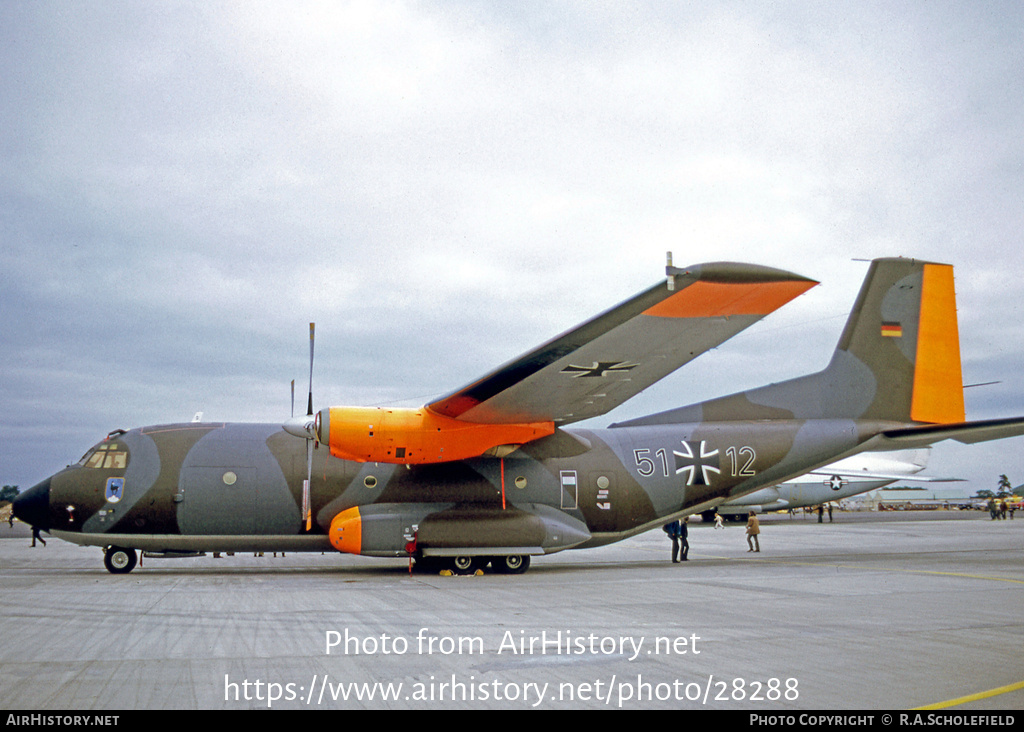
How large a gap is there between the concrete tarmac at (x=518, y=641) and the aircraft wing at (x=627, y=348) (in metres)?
3.39

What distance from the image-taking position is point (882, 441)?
17.7 m

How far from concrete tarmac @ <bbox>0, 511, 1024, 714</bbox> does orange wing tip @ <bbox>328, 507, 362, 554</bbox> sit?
0.62 meters

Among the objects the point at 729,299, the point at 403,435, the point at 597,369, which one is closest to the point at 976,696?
the point at 729,299

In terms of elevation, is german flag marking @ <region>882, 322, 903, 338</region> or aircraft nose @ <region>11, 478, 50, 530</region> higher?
german flag marking @ <region>882, 322, 903, 338</region>

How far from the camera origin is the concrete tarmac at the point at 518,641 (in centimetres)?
547

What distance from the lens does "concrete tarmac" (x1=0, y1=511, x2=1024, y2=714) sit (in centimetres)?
547

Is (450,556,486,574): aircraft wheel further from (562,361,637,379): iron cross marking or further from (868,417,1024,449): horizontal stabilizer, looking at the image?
(868,417,1024,449): horizontal stabilizer

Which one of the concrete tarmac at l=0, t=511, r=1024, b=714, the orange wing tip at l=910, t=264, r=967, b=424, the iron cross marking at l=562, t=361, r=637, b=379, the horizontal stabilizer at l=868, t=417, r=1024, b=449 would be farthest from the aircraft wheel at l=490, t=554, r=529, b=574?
the orange wing tip at l=910, t=264, r=967, b=424

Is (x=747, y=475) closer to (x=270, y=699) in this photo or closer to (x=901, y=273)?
(x=901, y=273)

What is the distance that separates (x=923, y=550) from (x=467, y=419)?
15.1 metres

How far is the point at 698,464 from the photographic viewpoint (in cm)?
1702

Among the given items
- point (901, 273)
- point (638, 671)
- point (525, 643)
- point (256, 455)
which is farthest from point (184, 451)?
point (901, 273)

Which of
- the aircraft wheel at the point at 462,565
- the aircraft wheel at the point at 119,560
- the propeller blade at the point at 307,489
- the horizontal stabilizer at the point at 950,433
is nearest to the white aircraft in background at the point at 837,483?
the horizontal stabilizer at the point at 950,433

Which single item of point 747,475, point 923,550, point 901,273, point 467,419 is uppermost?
point 901,273
